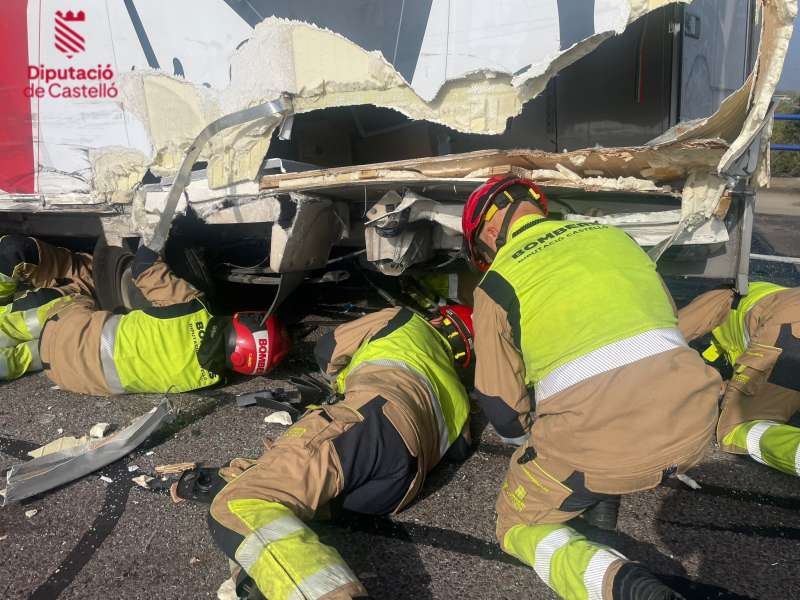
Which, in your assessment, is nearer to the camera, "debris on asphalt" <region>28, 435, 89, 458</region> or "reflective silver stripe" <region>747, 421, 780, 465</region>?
"reflective silver stripe" <region>747, 421, 780, 465</region>

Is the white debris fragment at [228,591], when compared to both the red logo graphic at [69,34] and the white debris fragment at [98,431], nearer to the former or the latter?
the white debris fragment at [98,431]

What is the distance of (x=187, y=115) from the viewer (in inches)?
120

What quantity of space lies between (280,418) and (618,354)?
1.89 metres

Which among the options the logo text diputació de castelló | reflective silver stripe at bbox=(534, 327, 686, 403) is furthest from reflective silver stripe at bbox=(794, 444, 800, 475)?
the logo text diputació de castelló

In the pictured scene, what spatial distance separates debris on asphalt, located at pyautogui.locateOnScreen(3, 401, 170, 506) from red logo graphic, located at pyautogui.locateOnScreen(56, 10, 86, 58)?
1987 millimetres

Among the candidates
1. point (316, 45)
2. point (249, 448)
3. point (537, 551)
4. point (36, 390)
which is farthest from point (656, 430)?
point (36, 390)

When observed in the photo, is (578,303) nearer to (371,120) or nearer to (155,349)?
(155,349)

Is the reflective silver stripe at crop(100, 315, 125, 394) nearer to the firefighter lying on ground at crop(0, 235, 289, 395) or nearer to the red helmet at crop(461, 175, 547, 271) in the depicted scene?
the firefighter lying on ground at crop(0, 235, 289, 395)

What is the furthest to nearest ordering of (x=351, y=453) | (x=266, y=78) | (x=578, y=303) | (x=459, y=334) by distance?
(x=459, y=334) < (x=266, y=78) < (x=351, y=453) < (x=578, y=303)

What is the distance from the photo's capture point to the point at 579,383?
1918 millimetres

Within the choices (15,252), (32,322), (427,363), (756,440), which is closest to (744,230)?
(756,440)

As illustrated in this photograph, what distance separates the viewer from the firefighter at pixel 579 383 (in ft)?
6.02

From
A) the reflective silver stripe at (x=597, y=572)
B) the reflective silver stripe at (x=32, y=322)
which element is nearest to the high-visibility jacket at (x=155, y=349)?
the reflective silver stripe at (x=32, y=322)

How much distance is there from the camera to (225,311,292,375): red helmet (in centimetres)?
332
